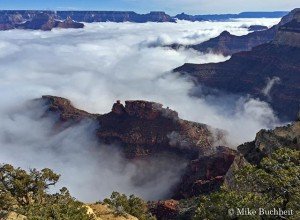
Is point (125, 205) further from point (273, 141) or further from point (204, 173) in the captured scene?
point (204, 173)

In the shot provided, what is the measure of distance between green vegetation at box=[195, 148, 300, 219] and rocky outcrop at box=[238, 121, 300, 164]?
139ft

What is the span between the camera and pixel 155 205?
93.9 meters

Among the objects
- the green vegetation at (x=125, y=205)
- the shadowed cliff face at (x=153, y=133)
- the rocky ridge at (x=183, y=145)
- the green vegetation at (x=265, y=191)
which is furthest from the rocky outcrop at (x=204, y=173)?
the green vegetation at (x=265, y=191)

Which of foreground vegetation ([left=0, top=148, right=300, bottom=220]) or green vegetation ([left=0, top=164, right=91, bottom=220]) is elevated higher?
green vegetation ([left=0, top=164, right=91, bottom=220])

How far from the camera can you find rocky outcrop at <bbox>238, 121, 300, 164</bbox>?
77.3 meters

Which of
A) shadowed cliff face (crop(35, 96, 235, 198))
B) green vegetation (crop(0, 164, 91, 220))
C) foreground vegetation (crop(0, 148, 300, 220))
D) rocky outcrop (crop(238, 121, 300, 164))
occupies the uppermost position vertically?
shadowed cliff face (crop(35, 96, 235, 198))

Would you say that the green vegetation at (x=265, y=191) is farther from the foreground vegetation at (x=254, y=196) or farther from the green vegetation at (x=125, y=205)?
the green vegetation at (x=125, y=205)

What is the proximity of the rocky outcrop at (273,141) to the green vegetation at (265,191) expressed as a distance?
139ft

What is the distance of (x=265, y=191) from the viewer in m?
33.0

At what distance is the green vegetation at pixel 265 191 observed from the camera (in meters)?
31.2

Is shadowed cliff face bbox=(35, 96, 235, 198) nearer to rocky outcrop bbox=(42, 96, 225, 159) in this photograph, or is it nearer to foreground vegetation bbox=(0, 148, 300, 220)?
rocky outcrop bbox=(42, 96, 225, 159)

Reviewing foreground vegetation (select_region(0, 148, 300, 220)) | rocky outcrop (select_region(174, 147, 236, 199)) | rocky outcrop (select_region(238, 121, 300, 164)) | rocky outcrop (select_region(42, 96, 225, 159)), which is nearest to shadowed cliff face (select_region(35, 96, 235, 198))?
rocky outcrop (select_region(42, 96, 225, 159))

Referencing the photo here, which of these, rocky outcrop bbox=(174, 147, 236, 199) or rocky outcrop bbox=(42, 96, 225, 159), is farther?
rocky outcrop bbox=(42, 96, 225, 159)

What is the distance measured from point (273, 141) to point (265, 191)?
47.9m
